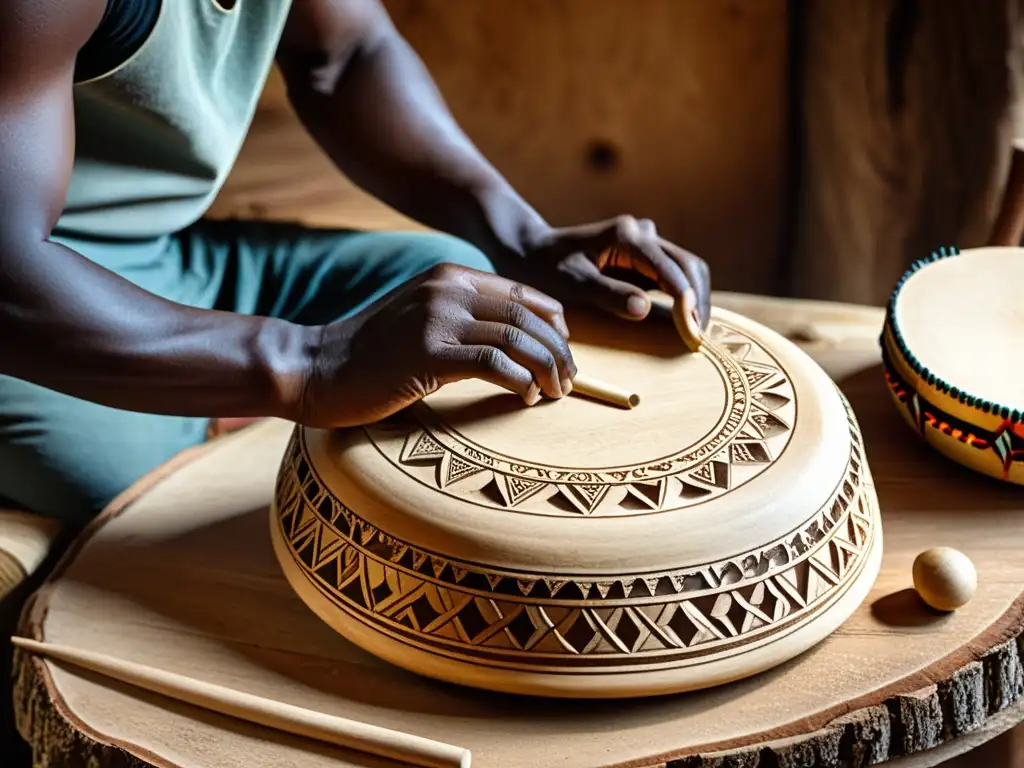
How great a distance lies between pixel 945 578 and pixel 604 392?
0.31 metres

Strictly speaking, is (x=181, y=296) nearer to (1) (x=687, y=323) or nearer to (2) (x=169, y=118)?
(2) (x=169, y=118)

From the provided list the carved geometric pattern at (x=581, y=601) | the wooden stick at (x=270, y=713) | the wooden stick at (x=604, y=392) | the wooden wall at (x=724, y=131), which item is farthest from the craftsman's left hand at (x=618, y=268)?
the wooden wall at (x=724, y=131)

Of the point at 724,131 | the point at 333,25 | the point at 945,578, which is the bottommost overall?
the point at 724,131

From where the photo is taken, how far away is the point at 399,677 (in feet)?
3.08

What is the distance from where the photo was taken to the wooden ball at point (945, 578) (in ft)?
3.12

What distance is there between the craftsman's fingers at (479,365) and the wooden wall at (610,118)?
1.22 metres

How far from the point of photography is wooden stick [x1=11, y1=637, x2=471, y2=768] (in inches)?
33.5

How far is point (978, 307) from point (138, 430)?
84cm

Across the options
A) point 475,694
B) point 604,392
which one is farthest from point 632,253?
point 475,694

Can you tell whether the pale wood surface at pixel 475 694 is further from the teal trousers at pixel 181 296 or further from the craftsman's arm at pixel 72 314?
the craftsman's arm at pixel 72 314

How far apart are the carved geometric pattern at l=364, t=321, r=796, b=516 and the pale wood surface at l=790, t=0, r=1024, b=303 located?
2.93 ft

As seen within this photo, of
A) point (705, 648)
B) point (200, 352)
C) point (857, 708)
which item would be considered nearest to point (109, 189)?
point (200, 352)

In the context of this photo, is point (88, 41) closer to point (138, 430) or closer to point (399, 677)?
point (138, 430)

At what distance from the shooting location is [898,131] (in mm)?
1945
